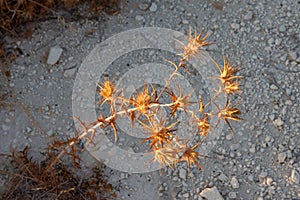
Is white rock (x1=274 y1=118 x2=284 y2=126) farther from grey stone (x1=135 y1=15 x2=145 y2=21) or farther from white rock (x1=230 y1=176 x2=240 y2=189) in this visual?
grey stone (x1=135 y1=15 x2=145 y2=21)

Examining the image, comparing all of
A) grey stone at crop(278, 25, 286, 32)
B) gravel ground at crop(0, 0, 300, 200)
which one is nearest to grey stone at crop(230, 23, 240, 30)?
gravel ground at crop(0, 0, 300, 200)

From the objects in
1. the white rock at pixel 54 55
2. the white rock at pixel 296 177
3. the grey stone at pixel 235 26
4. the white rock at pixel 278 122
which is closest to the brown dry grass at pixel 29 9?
the white rock at pixel 54 55

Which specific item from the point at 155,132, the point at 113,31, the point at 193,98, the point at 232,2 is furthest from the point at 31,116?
the point at 232,2

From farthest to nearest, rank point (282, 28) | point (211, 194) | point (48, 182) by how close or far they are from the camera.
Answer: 1. point (282, 28)
2. point (211, 194)
3. point (48, 182)

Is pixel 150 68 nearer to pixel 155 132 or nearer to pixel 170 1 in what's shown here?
pixel 170 1

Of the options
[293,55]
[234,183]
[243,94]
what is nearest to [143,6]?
[243,94]

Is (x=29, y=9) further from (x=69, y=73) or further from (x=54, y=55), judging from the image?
(x=69, y=73)

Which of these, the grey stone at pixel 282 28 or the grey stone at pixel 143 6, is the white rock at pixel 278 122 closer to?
the grey stone at pixel 282 28

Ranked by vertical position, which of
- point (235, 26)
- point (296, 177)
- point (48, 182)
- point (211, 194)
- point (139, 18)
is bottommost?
point (48, 182)
